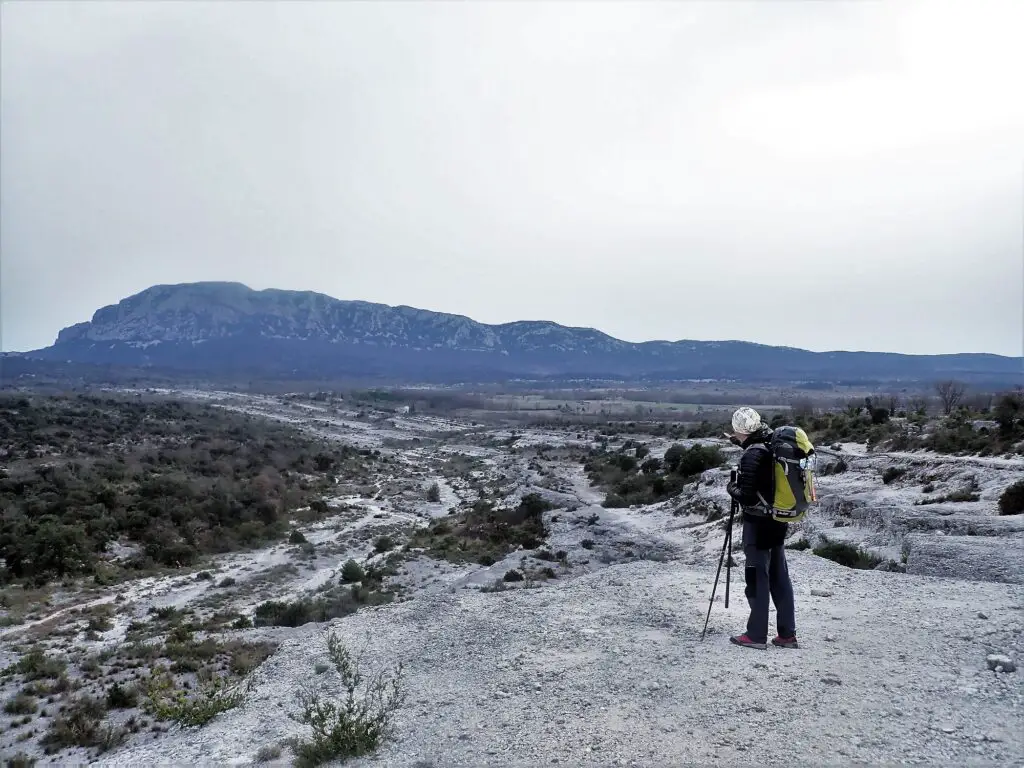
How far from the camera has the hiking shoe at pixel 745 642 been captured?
6523mm

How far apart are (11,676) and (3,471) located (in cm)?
2177

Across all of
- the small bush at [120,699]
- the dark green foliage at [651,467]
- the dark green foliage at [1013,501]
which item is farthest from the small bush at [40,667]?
the dark green foliage at [651,467]

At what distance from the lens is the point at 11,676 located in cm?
1078

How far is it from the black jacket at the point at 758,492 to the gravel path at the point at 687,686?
1.17m

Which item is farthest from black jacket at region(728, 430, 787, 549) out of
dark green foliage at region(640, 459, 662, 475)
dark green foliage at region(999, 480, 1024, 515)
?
dark green foliage at region(640, 459, 662, 475)

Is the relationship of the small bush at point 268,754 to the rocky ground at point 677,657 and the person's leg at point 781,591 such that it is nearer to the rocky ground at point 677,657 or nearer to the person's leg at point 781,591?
the rocky ground at point 677,657

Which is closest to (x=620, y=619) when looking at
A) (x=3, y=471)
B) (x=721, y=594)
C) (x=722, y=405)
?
(x=721, y=594)

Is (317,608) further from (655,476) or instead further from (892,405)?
(892,405)

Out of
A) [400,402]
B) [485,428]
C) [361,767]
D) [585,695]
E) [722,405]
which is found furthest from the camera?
[400,402]

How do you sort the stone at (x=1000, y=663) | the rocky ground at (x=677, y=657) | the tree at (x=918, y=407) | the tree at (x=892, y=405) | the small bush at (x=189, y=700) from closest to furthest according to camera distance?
1. the rocky ground at (x=677, y=657)
2. the stone at (x=1000, y=663)
3. the small bush at (x=189, y=700)
4. the tree at (x=918, y=407)
5. the tree at (x=892, y=405)

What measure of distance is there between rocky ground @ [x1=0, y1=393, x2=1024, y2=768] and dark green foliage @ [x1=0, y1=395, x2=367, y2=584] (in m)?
4.21

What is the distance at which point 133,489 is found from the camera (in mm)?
27953

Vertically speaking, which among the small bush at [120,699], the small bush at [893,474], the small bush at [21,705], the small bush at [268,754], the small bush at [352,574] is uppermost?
the small bush at [893,474]

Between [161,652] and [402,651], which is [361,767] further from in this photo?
[161,652]
